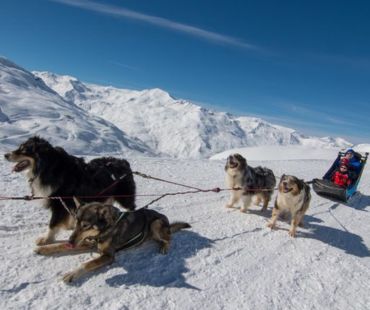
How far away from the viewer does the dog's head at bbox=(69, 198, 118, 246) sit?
17.3 feet

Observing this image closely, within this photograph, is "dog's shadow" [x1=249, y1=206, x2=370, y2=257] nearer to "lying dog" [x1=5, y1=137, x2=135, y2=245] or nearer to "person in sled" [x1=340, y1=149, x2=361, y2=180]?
"person in sled" [x1=340, y1=149, x2=361, y2=180]

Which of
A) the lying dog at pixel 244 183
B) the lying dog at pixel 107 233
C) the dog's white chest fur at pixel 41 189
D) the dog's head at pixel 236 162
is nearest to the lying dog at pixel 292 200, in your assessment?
the lying dog at pixel 244 183

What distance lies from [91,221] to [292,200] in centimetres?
517

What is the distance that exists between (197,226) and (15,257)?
3771 mm

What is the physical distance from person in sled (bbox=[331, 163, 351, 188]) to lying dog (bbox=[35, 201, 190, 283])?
359 inches

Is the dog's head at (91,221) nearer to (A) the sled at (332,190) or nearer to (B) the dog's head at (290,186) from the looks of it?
(B) the dog's head at (290,186)

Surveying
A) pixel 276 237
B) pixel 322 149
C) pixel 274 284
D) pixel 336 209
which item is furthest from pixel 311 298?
pixel 322 149

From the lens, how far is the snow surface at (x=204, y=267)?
508cm

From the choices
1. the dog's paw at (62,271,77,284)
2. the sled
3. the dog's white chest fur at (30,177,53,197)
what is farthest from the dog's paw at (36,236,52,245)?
the sled

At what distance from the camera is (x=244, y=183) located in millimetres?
10008

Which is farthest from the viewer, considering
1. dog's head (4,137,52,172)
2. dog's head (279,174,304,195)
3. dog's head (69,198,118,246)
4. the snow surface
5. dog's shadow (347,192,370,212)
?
dog's shadow (347,192,370,212)

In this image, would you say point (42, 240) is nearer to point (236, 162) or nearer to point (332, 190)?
point (236, 162)

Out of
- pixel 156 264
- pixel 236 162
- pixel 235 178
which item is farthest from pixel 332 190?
pixel 156 264

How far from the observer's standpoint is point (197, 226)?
827 centimetres
